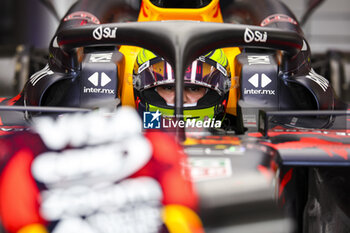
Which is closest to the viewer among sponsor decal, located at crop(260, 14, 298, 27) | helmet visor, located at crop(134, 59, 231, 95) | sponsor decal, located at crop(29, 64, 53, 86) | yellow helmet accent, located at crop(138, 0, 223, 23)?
helmet visor, located at crop(134, 59, 231, 95)

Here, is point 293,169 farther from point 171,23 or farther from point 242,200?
point 171,23

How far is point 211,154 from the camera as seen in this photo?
2.55 ft

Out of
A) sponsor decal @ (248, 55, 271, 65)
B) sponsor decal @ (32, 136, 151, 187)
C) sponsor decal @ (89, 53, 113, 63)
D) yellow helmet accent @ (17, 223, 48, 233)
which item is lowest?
yellow helmet accent @ (17, 223, 48, 233)

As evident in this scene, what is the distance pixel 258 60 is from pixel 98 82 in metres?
0.55

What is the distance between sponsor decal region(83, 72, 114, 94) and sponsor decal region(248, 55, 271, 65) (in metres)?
0.48

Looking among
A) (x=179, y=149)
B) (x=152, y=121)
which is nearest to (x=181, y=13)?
(x=152, y=121)

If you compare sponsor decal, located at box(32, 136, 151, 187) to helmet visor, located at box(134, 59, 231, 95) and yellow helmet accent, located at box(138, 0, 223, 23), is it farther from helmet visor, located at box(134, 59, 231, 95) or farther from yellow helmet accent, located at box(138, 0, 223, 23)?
yellow helmet accent, located at box(138, 0, 223, 23)

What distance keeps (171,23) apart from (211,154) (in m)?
0.33

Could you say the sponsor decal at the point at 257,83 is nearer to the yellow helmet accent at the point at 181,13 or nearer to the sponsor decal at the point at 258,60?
the sponsor decal at the point at 258,60

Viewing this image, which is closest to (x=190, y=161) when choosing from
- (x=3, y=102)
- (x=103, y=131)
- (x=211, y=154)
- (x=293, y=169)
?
(x=211, y=154)

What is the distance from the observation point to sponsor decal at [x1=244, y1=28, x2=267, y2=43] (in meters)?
0.98

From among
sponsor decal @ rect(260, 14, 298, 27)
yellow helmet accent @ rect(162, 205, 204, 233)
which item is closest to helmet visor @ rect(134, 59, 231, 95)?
sponsor decal @ rect(260, 14, 298, 27)

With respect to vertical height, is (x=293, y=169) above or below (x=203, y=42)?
below

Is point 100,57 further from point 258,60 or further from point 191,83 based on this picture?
point 258,60
